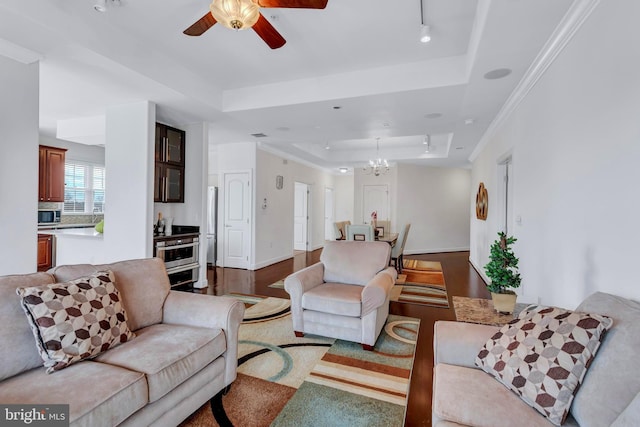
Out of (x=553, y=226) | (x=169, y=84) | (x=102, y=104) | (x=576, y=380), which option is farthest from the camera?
(x=102, y=104)

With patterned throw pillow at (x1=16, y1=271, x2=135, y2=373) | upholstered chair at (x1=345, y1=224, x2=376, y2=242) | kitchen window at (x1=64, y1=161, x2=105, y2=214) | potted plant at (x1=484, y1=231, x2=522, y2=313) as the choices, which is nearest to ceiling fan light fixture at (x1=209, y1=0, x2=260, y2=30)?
patterned throw pillow at (x1=16, y1=271, x2=135, y2=373)

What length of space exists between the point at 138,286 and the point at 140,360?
677 mm

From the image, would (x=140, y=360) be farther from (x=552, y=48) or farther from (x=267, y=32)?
(x=552, y=48)

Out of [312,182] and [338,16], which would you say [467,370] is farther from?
[312,182]

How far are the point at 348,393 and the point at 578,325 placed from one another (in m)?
1.42

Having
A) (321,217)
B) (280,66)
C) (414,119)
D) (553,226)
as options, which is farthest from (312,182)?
(553,226)

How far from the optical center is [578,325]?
1306mm

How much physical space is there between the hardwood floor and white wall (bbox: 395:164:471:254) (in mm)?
523

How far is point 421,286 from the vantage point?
16.6ft

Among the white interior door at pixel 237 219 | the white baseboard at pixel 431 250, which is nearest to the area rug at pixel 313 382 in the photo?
the white interior door at pixel 237 219

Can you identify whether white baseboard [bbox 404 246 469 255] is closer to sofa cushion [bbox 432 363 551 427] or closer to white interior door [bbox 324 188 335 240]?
white interior door [bbox 324 188 335 240]

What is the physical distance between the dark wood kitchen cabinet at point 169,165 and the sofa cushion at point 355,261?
2.70m

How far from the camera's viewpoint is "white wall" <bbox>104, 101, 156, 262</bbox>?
153 inches

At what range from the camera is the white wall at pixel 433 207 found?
28.4 feet
